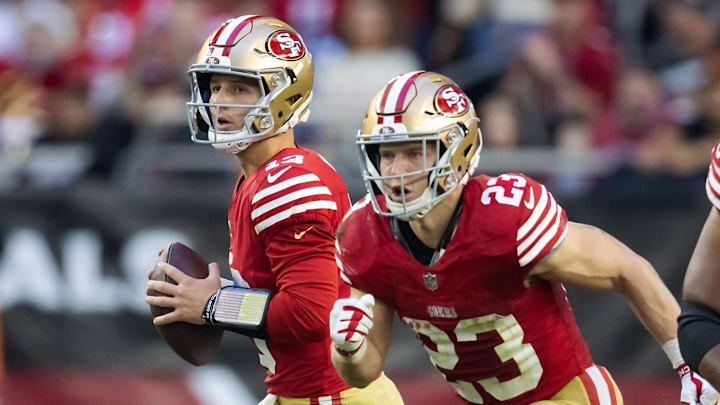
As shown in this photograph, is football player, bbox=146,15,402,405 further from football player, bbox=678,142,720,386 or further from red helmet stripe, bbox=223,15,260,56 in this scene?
football player, bbox=678,142,720,386

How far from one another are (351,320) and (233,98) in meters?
0.99

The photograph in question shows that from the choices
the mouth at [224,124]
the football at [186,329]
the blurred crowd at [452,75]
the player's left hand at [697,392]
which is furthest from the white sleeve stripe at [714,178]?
the blurred crowd at [452,75]

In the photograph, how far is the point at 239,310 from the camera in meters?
3.68

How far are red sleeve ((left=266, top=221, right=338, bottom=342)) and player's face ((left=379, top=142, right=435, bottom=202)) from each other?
0.31 m

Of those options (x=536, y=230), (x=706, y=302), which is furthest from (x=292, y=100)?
(x=706, y=302)

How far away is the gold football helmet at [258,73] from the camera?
3.87 metres

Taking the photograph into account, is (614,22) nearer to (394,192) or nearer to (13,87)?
(13,87)

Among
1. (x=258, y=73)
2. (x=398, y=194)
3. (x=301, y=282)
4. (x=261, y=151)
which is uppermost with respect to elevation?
(x=258, y=73)

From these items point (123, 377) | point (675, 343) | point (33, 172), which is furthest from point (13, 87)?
point (675, 343)

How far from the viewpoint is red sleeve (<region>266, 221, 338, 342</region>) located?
3605mm

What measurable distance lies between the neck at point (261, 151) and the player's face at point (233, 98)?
108mm

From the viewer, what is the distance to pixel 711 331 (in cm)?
316

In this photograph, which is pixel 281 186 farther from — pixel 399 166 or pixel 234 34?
pixel 234 34

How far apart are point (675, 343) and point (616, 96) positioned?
3977 millimetres
